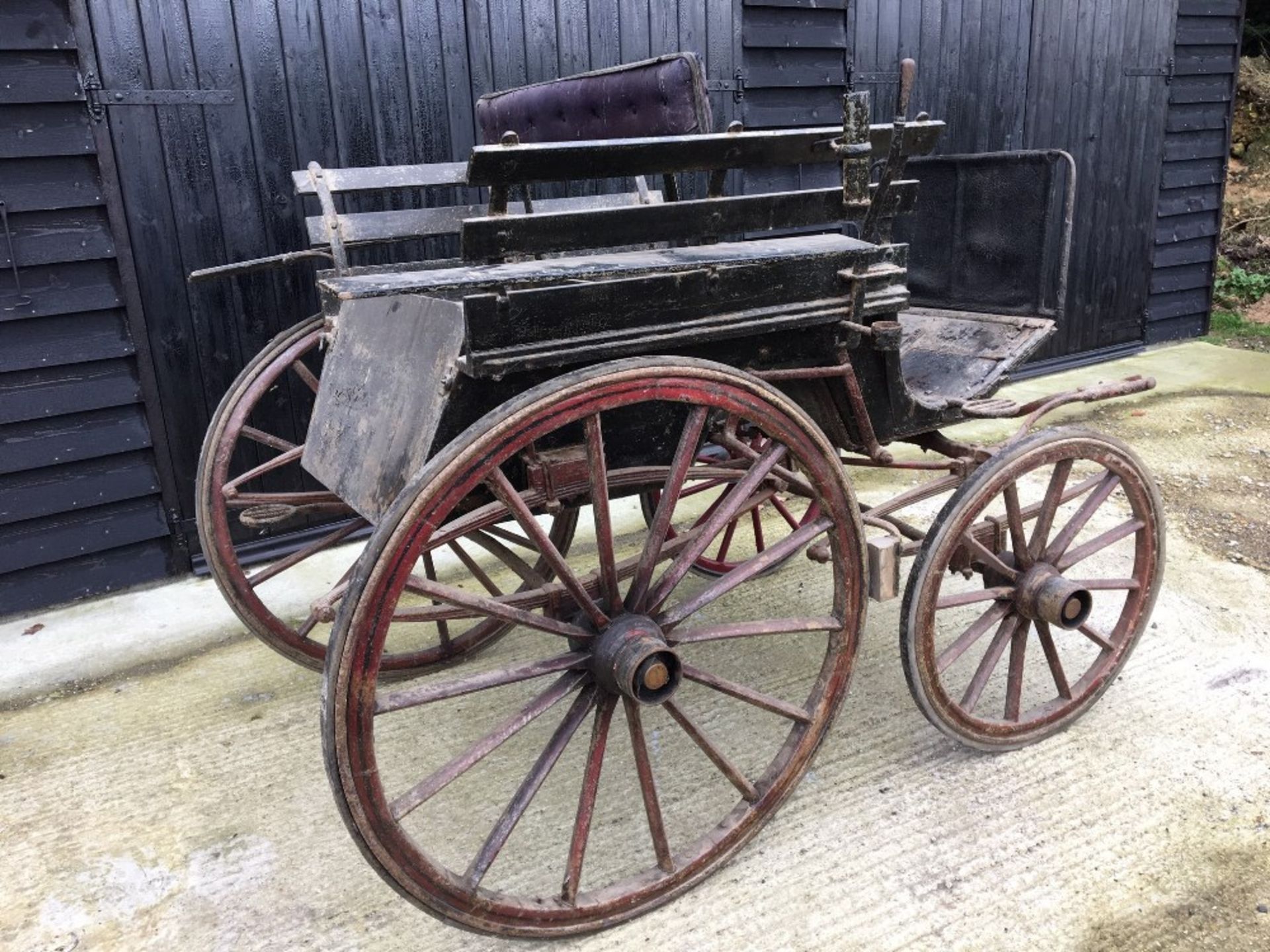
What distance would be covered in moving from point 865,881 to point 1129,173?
19.9 feet

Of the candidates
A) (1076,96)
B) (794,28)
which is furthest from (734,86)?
(1076,96)

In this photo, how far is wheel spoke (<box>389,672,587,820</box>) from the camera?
175 centimetres

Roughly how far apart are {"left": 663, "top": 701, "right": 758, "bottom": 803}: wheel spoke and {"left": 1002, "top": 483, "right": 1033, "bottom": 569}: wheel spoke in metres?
0.89

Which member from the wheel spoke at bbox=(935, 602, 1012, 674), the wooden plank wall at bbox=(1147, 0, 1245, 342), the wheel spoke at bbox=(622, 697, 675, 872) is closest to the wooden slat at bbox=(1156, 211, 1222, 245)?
the wooden plank wall at bbox=(1147, 0, 1245, 342)

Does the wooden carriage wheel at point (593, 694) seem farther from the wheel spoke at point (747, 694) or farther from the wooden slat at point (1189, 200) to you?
the wooden slat at point (1189, 200)

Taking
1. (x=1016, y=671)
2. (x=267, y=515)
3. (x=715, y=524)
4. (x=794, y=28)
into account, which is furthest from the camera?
(x=794, y=28)

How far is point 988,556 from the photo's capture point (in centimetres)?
239

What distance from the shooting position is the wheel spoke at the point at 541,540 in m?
1.76

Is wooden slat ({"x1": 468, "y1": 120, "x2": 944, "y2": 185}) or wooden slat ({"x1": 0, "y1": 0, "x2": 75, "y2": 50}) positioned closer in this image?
wooden slat ({"x1": 468, "y1": 120, "x2": 944, "y2": 185})

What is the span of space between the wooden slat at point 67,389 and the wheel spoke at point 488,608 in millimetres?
2322

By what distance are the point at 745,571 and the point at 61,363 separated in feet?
9.04

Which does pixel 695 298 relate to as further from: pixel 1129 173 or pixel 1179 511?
pixel 1129 173

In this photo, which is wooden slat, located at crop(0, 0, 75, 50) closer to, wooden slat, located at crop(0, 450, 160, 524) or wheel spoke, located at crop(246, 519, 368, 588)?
wooden slat, located at crop(0, 450, 160, 524)

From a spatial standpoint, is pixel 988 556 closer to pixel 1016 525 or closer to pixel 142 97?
pixel 1016 525
